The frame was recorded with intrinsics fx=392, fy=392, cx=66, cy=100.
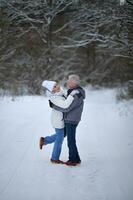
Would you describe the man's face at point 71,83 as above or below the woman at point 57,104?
above

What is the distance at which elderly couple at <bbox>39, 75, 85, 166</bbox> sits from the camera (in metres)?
7.77

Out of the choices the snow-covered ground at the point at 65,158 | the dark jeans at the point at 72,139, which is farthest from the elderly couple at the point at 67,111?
the snow-covered ground at the point at 65,158

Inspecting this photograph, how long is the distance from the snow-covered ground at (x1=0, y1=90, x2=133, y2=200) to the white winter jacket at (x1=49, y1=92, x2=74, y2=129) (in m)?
0.86

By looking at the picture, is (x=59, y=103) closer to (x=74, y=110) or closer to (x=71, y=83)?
(x=74, y=110)

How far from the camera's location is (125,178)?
7250 mm

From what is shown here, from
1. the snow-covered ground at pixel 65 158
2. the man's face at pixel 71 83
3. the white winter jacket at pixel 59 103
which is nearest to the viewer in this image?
the snow-covered ground at pixel 65 158

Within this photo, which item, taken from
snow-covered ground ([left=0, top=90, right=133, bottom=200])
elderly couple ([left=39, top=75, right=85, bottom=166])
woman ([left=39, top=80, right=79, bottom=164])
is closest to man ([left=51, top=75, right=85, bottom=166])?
elderly couple ([left=39, top=75, right=85, bottom=166])

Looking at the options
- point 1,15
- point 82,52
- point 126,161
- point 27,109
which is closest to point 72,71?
point 82,52

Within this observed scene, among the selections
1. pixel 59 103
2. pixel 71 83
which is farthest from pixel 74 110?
pixel 71 83

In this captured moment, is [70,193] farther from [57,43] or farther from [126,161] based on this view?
[57,43]

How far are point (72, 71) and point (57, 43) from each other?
2.03 metres

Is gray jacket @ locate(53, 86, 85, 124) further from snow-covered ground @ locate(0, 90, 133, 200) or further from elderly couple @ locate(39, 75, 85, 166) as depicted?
snow-covered ground @ locate(0, 90, 133, 200)

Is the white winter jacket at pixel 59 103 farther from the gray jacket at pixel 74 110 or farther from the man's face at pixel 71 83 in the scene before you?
the man's face at pixel 71 83

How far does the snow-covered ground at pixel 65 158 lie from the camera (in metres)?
6.51
